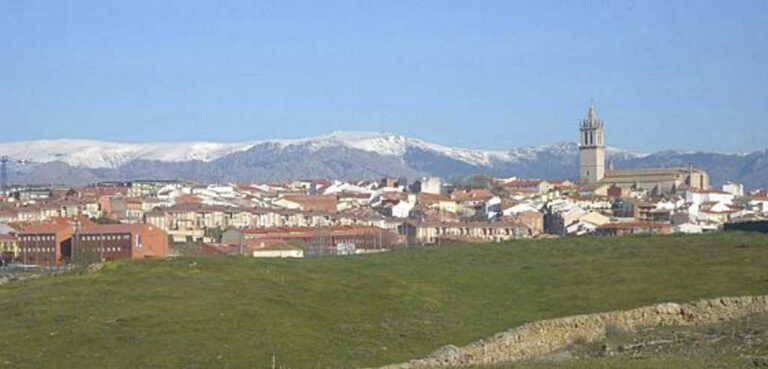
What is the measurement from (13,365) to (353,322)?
10651 millimetres

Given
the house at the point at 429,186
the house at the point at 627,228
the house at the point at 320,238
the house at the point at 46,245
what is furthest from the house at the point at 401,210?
the house at the point at 46,245

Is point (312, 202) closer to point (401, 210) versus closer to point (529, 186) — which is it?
point (401, 210)

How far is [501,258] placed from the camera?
62.2 m

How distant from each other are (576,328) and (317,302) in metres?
7.55

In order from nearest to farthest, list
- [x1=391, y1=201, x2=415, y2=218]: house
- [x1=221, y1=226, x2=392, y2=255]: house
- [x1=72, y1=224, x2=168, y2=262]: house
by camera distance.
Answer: [x1=72, y1=224, x2=168, y2=262]: house < [x1=221, y1=226, x2=392, y2=255]: house < [x1=391, y1=201, x2=415, y2=218]: house

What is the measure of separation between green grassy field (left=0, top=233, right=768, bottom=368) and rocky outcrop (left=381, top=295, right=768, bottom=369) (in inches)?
38.2

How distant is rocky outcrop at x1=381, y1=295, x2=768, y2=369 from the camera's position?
3506 centimetres

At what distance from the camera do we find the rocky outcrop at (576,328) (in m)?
35.1

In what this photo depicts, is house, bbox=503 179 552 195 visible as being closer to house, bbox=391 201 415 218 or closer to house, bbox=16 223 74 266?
house, bbox=391 201 415 218

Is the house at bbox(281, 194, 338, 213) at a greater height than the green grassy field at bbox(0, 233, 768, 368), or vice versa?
the house at bbox(281, 194, 338, 213)

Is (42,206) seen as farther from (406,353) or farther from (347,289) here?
(406,353)

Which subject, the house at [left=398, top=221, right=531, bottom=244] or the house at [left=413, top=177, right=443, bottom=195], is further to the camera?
the house at [left=413, top=177, right=443, bottom=195]

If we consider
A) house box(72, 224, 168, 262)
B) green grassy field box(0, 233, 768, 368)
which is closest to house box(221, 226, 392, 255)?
house box(72, 224, 168, 262)

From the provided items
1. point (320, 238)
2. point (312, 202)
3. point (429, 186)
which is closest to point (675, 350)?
point (320, 238)
